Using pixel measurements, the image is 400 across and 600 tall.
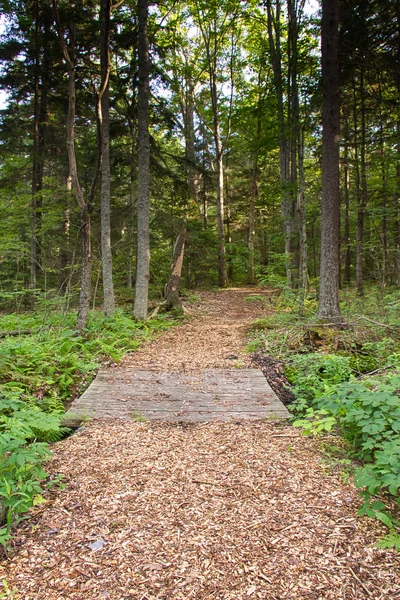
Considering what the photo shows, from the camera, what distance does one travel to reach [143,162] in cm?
902

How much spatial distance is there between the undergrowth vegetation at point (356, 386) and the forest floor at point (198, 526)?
10.2 inches

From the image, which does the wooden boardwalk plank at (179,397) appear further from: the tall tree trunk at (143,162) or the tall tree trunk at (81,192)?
the tall tree trunk at (143,162)

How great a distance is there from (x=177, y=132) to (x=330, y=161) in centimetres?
888

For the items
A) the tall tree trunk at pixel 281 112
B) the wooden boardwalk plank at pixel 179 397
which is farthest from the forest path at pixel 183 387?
the tall tree trunk at pixel 281 112

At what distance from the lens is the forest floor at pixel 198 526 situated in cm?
186

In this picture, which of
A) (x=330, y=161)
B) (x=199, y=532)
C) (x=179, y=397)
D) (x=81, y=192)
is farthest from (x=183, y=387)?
(x=330, y=161)

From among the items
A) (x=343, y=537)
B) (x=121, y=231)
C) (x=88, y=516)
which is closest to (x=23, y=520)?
(x=88, y=516)

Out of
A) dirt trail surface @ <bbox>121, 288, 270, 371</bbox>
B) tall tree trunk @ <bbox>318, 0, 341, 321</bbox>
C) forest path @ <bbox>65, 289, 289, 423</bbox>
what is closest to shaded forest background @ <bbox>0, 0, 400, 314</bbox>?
tall tree trunk @ <bbox>318, 0, 341, 321</bbox>

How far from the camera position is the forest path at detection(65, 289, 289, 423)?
13.9 feet

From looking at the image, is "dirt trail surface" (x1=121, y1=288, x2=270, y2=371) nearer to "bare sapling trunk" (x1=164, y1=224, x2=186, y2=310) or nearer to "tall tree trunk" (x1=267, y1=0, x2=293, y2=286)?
"bare sapling trunk" (x1=164, y1=224, x2=186, y2=310)

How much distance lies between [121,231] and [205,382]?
12.1 meters

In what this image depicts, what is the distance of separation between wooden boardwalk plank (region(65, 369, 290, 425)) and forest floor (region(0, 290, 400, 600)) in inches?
19.4

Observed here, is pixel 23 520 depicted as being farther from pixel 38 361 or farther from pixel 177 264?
pixel 177 264

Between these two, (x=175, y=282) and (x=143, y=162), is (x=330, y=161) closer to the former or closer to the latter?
(x=143, y=162)
